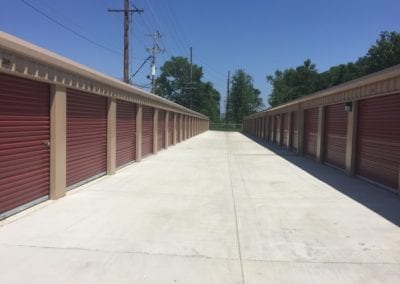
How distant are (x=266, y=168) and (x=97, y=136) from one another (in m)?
5.96

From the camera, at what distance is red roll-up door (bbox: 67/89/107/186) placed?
8.69 m

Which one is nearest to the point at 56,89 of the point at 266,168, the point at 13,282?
the point at 13,282

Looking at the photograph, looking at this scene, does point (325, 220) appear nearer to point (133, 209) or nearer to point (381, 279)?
point (381, 279)

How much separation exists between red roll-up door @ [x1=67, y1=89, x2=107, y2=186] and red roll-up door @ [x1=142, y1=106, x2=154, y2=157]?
551 centimetres

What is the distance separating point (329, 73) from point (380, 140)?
2566 inches

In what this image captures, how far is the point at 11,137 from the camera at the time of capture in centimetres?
632

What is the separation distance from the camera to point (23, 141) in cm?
668

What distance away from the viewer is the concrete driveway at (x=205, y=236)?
426cm

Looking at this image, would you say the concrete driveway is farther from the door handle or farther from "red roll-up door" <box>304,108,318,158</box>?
"red roll-up door" <box>304,108,318,158</box>

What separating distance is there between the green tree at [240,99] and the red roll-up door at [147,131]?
71331 mm

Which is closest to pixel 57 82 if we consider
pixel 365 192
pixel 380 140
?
pixel 365 192

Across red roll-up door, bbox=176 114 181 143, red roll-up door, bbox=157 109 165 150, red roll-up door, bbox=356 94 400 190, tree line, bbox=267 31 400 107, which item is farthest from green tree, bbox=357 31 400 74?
red roll-up door, bbox=356 94 400 190

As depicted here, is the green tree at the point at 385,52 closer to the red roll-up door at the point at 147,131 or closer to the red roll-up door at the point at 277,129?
the red roll-up door at the point at 277,129

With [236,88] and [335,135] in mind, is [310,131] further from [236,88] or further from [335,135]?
[236,88]
